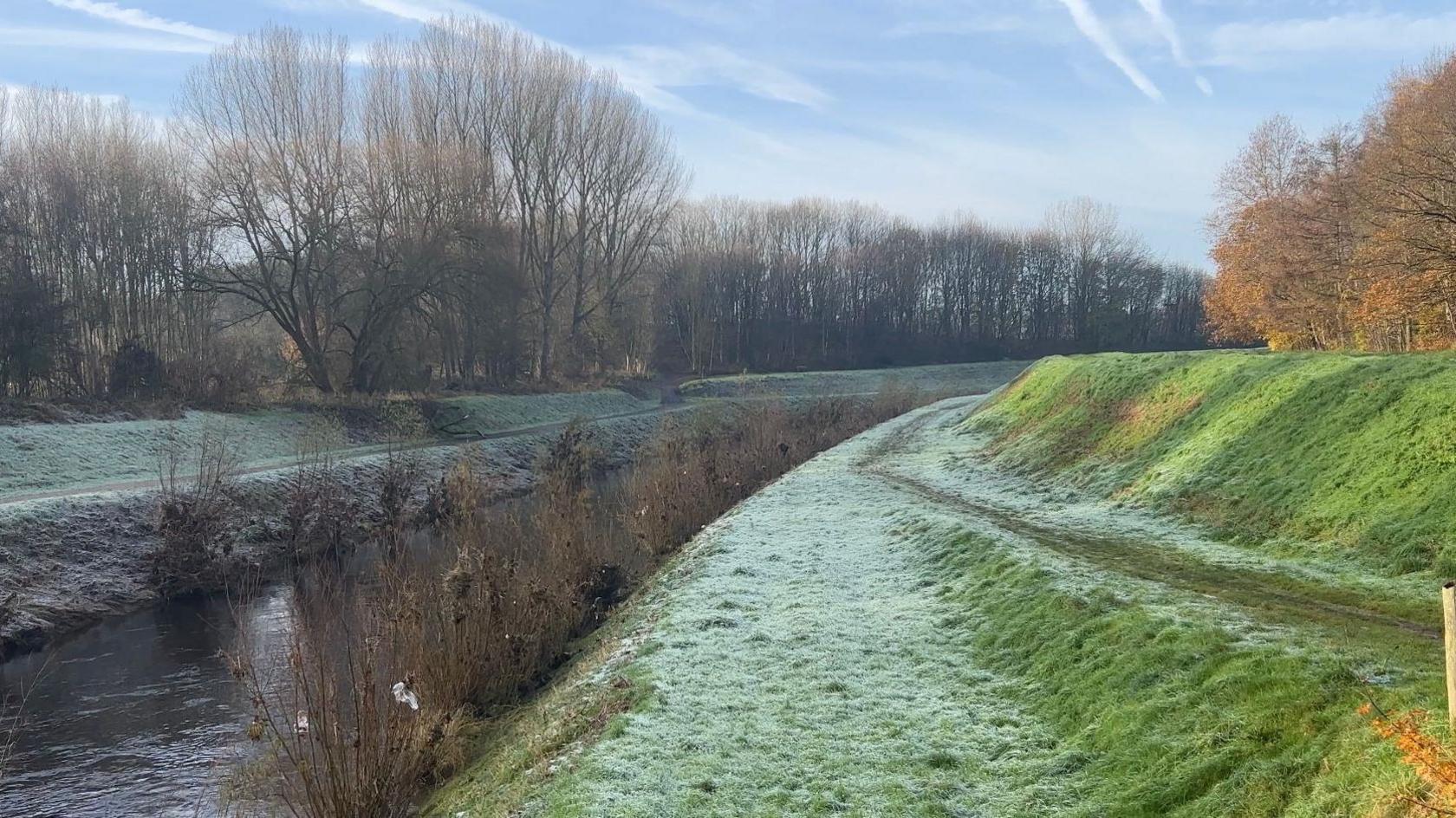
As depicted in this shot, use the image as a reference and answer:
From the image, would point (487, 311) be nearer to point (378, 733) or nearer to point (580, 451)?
point (580, 451)

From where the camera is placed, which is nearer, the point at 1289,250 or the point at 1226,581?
the point at 1226,581

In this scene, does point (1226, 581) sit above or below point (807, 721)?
above

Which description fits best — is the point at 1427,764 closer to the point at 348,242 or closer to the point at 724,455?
the point at 724,455

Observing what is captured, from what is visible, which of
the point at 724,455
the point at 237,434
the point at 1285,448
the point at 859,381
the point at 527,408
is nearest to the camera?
the point at 1285,448

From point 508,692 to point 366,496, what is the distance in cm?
1575

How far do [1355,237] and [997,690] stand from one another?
26.5m

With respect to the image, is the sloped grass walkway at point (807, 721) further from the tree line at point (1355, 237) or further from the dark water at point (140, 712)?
the tree line at point (1355, 237)

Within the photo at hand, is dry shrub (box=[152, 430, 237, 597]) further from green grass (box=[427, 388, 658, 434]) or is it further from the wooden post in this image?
the wooden post

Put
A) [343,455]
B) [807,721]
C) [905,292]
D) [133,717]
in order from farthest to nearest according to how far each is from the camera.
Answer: [905,292], [343,455], [133,717], [807,721]

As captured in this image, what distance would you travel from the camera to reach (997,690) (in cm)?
796

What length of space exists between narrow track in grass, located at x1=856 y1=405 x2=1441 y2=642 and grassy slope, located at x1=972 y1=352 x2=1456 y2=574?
1.14 metres

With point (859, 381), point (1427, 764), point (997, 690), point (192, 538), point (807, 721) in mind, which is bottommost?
point (192, 538)

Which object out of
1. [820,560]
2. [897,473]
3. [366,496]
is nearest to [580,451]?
[366,496]

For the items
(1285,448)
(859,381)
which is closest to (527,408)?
(859,381)
